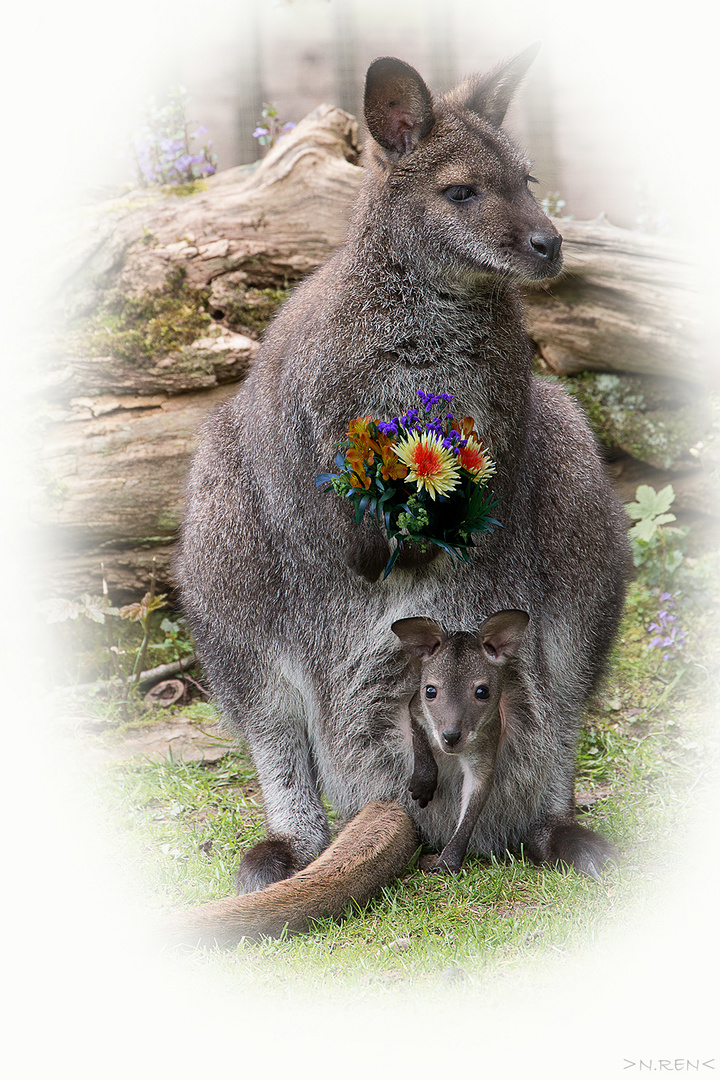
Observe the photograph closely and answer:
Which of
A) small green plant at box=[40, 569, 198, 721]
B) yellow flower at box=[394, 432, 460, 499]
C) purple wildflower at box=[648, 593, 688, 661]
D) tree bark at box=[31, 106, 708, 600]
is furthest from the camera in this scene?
tree bark at box=[31, 106, 708, 600]

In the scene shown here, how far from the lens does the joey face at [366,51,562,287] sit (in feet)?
10.0

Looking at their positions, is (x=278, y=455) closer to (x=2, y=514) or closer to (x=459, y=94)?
(x=459, y=94)

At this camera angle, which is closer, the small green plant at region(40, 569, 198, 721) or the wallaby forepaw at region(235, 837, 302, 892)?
the wallaby forepaw at region(235, 837, 302, 892)

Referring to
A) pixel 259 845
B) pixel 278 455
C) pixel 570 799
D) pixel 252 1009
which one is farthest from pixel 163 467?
pixel 252 1009

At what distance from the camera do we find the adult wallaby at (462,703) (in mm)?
3158

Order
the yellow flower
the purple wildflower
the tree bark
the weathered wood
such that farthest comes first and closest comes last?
the weathered wood, the tree bark, the purple wildflower, the yellow flower

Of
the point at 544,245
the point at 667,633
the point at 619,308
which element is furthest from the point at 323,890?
the point at 619,308

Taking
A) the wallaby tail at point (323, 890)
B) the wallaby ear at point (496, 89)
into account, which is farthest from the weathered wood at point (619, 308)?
the wallaby tail at point (323, 890)

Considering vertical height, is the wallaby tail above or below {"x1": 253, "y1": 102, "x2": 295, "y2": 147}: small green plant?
below

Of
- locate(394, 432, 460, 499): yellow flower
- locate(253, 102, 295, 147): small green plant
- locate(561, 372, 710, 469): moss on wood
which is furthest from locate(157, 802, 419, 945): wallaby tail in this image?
locate(253, 102, 295, 147): small green plant

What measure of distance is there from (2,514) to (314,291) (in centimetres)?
213

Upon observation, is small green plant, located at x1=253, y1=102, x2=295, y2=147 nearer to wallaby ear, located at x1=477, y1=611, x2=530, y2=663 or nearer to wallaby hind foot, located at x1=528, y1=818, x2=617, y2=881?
wallaby ear, located at x1=477, y1=611, x2=530, y2=663

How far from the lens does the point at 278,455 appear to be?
346 cm

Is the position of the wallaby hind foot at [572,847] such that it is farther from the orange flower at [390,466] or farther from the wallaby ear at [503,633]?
the orange flower at [390,466]
